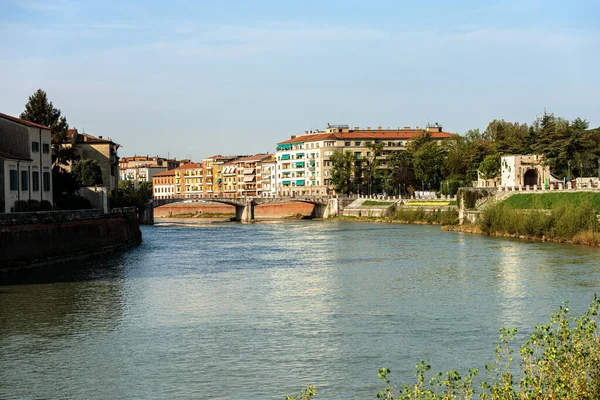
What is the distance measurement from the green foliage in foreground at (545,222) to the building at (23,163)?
36.2 m

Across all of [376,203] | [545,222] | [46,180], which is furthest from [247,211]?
[46,180]

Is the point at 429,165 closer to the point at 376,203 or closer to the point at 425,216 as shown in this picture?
the point at 376,203

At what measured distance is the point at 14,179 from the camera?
178 feet

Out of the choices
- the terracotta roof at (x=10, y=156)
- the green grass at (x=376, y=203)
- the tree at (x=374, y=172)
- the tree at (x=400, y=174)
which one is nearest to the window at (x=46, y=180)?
the terracotta roof at (x=10, y=156)

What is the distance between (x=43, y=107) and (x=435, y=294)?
166 feet

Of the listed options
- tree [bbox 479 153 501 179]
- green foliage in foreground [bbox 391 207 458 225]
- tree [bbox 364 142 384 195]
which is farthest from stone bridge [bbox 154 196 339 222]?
tree [bbox 479 153 501 179]

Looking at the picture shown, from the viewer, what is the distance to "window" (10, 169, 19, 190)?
53844 millimetres

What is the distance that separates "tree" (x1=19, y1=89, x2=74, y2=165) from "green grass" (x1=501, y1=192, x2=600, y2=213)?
40.4 metres

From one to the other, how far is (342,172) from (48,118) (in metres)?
72.1

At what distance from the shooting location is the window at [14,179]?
53.8 meters

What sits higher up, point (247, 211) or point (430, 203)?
point (430, 203)

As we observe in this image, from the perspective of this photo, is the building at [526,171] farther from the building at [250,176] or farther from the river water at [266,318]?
the building at [250,176]

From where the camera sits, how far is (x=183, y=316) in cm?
3269

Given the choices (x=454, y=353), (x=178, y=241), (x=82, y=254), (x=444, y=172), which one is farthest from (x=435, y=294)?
(x=444, y=172)
